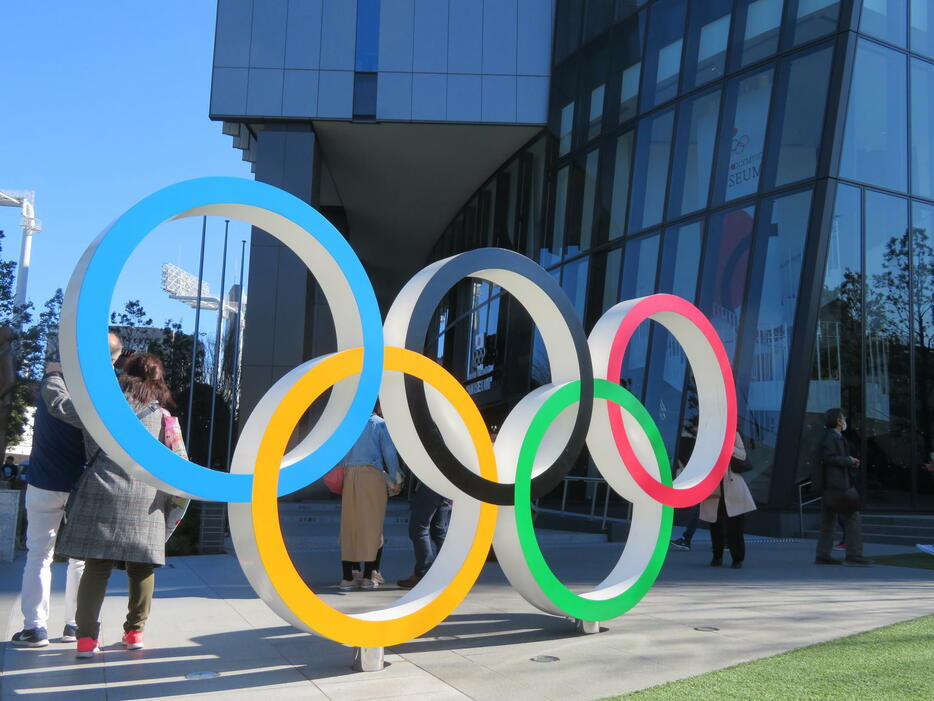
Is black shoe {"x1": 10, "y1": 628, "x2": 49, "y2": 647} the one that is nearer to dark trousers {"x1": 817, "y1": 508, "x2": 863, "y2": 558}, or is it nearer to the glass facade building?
dark trousers {"x1": 817, "y1": 508, "x2": 863, "y2": 558}

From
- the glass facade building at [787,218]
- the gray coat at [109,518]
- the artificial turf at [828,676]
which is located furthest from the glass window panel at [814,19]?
the gray coat at [109,518]

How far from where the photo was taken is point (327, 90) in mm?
16781

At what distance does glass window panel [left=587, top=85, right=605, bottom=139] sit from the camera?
16000 mm

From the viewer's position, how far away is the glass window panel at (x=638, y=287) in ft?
45.9

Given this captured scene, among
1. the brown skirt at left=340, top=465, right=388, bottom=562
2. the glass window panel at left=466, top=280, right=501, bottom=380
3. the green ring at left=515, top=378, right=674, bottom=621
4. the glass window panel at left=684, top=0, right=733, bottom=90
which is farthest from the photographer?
the glass window panel at left=466, top=280, right=501, bottom=380

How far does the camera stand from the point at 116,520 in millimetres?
4289

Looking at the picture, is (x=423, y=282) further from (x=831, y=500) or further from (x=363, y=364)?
(x=831, y=500)

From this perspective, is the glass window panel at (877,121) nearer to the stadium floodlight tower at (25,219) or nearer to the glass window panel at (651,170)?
the glass window panel at (651,170)

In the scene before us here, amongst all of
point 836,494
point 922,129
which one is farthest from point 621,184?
point 836,494

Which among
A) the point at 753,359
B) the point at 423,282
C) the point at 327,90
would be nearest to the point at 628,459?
the point at 423,282

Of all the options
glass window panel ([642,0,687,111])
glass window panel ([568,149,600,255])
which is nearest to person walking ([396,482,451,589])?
glass window panel ([642,0,687,111])

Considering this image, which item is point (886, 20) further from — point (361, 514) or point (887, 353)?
point (361, 514)

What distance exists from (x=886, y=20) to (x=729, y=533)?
822cm

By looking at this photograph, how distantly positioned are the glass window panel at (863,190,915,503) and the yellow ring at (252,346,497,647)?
30.2ft
